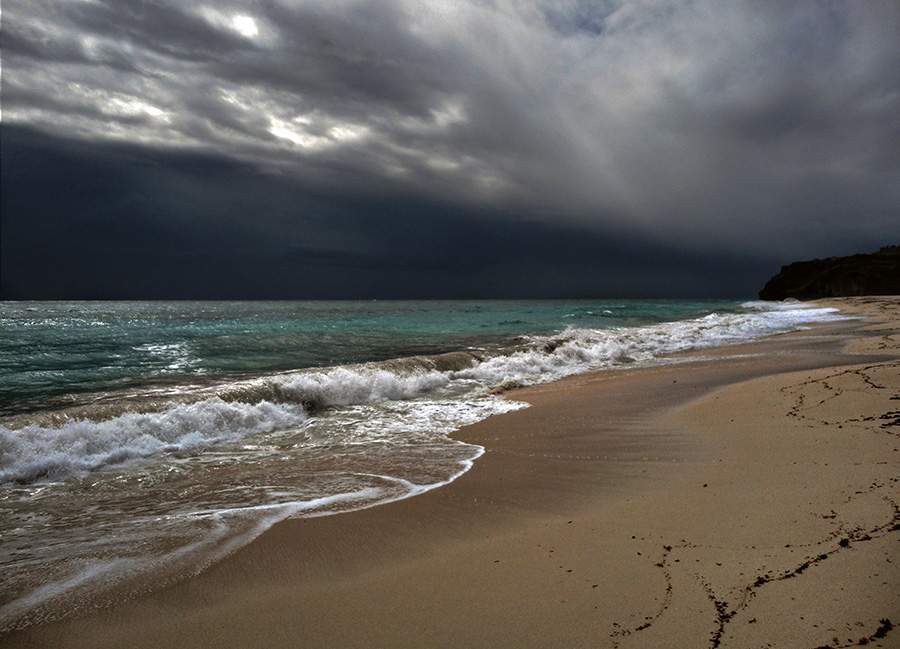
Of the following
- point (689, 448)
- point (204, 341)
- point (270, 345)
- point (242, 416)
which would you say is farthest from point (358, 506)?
point (204, 341)

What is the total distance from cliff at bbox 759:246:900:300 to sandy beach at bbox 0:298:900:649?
3293 inches

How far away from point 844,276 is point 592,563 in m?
90.7

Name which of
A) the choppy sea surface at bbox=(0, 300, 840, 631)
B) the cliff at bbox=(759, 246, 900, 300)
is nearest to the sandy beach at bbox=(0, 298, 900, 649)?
the choppy sea surface at bbox=(0, 300, 840, 631)

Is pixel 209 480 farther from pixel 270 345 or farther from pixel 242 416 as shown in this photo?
pixel 270 345

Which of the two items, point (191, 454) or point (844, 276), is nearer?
point (191, 454)

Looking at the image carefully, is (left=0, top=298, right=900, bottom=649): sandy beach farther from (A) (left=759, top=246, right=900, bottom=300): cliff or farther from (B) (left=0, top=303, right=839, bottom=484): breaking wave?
(A) (left=759, top=246, right=900, bottom=300): cliff

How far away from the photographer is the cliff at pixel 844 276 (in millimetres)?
65312

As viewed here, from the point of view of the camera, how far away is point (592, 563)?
8.63 feet

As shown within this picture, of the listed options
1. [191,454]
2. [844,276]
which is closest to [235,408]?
[191,454]

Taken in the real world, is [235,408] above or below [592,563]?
below

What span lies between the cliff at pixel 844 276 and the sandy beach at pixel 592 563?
83646 mm

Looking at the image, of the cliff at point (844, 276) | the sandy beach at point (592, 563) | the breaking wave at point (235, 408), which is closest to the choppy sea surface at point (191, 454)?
the breaking wave at point (235, 408)

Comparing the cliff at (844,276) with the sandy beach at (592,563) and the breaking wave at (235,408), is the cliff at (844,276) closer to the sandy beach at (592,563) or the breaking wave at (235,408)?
the breaking wave at (235,408)

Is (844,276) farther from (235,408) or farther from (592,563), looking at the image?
(592,563)
